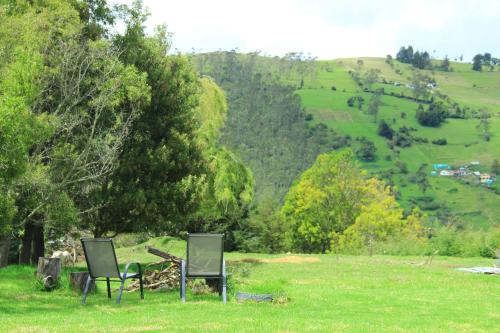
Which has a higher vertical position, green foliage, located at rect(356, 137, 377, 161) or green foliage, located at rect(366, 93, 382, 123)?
green foliage, located at rect(366, 93, 382, 123)

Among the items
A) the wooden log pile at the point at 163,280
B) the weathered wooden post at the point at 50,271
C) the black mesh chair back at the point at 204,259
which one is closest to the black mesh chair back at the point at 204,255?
the black mesh chair back at the point at 204,259

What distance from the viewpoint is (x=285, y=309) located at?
37.4 ft

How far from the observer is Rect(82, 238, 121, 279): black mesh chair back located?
1291cm

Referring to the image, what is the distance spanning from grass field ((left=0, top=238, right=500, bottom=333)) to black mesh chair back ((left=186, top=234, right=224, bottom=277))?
0.57 meters

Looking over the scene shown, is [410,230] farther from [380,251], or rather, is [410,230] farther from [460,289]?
[460,289]

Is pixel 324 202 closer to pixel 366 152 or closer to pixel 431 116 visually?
pixel 366 152

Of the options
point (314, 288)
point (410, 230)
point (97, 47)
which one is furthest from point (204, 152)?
point (410, 230)

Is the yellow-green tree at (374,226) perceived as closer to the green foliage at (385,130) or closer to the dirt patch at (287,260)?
the dirt patch at (287,260)

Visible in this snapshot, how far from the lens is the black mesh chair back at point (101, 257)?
42.3ft

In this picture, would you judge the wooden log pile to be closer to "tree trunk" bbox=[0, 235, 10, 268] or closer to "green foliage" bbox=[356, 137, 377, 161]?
"tree trunk" bbox=[0, 235, 10, 268]

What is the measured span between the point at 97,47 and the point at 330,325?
50.4 feet

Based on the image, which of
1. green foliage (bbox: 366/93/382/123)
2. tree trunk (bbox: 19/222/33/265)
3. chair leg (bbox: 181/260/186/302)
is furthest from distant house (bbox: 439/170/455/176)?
chair leg (bbox: 181/260/186/302)

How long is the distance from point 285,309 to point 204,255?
221 cm

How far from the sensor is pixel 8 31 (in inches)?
711
